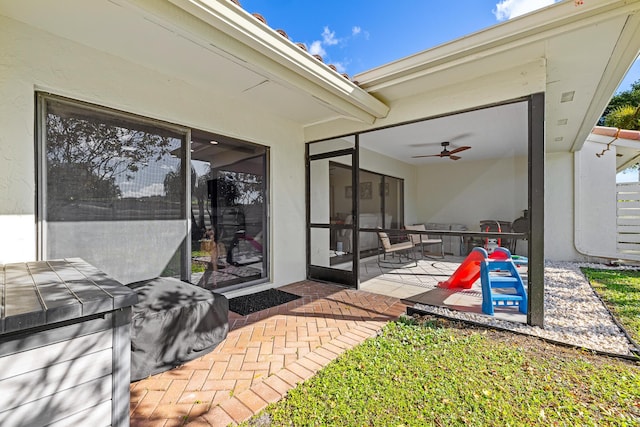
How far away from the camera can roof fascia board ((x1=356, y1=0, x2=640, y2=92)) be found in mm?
2500

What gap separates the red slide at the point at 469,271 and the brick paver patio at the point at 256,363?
140 centimetres

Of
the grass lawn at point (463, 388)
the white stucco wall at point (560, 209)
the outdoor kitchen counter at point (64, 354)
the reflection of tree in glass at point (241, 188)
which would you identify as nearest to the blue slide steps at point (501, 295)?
the grass lawn at point (463, 388)

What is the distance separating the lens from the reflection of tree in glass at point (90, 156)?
9.28 ft

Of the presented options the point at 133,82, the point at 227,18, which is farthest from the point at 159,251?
the point at 227,18

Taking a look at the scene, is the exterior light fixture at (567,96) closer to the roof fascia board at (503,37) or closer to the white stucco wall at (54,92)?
the roof fascia board at (503,37)

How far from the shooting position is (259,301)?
14.0ft

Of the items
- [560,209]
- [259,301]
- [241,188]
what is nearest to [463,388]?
[259,301]

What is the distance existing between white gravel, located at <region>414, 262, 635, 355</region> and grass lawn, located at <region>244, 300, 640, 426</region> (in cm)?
29

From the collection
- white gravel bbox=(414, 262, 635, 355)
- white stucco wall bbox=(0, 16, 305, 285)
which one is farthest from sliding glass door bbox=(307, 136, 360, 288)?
white gravel bbox=(414, 262, 635, 355)

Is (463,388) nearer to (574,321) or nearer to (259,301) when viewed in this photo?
(574,321)

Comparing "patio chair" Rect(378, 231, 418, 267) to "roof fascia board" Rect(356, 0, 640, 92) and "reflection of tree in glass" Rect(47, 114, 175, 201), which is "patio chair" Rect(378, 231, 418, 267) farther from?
"reflection of tree in glass" Rect(47, 114, 175, 201)

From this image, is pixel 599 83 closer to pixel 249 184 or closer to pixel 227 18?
pixel 227 18

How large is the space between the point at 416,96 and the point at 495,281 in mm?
2821

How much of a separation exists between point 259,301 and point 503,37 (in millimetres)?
4448
